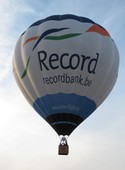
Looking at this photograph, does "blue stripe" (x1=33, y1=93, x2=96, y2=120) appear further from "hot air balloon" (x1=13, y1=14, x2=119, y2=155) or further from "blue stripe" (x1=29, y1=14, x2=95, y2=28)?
"blue stripe" (x1=29, y1=14, x2=95, y2=28)

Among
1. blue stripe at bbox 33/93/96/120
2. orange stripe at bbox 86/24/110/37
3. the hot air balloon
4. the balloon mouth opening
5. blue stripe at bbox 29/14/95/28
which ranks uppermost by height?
blue stripe at bbox 29/14/95/28

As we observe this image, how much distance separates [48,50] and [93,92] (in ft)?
10.3

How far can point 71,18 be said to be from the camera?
27984 millimetres

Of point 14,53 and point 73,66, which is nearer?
point 73,66

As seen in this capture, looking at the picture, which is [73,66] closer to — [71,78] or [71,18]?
[71,78]

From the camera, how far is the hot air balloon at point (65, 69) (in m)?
26.5

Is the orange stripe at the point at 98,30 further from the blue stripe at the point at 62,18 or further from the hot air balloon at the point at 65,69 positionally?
the blue stripe at the point at 62,18

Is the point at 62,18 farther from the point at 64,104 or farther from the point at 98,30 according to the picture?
the point at 64,104

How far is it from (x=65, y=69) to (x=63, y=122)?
2.66m

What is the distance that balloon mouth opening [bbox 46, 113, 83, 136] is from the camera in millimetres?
26359

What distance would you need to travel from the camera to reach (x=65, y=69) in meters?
26.5

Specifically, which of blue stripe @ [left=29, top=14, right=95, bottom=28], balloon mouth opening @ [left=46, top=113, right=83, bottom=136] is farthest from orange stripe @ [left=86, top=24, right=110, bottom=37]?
balloon mouth opening @ [left=46, top=113, right=83, bottom=136]

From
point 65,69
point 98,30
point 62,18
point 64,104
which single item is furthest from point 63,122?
point 62,18

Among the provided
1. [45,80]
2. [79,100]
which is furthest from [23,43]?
[79,100]
